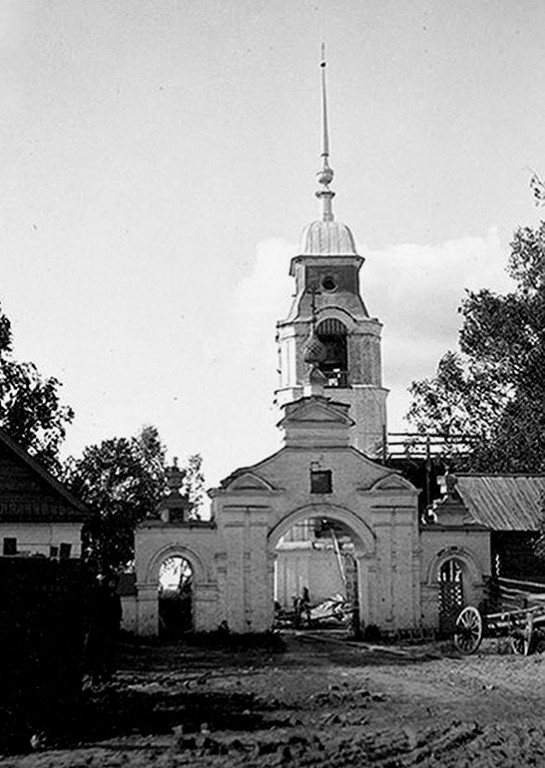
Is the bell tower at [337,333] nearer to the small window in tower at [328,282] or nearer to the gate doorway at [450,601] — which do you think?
the small window in tower at [328,282]

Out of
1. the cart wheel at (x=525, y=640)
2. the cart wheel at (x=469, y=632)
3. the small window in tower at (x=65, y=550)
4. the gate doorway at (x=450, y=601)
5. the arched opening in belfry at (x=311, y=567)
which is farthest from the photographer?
the arched opening in belfry at (x=311, y=567)

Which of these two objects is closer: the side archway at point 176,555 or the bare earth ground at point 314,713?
the bare earth ground at point 314,713

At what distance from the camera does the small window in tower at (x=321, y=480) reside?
31.9 meters

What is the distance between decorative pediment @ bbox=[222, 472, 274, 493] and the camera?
3152 cm

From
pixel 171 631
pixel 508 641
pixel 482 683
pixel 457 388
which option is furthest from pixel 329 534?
pixel 482 683

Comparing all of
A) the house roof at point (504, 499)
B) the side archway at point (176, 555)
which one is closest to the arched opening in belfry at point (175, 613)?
the side archway at point (176, 555)

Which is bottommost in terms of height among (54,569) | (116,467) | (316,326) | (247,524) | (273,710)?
(273,710)

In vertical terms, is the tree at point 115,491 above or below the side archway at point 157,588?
above

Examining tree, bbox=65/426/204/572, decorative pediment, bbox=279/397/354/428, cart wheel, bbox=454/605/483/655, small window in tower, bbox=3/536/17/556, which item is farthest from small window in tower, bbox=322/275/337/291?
small window in tower, bbox=3/536/17/556

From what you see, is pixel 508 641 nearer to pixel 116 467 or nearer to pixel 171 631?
pixel 171 631

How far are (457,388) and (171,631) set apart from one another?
17898 millimetres

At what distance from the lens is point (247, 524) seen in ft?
103

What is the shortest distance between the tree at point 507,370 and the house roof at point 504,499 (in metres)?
1.35

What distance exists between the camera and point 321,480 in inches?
1256
